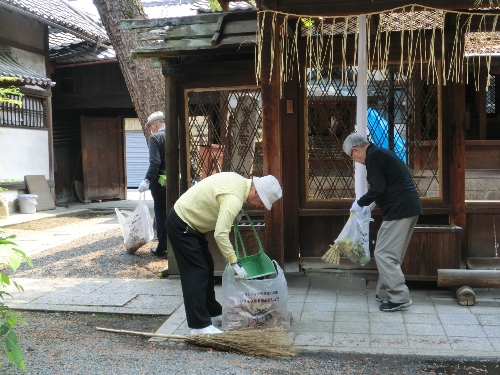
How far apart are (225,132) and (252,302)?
10.4 feet

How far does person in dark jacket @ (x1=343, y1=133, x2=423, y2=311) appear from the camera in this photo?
6840mm

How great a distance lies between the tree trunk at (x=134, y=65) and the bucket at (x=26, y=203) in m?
6.57

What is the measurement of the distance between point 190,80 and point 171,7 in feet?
57.9

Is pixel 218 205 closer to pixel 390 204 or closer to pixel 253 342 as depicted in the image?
pixel 253 342

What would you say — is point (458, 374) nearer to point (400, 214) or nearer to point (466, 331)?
point (466, 331)

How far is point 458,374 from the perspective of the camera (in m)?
5.19

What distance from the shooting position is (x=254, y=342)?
569 cm

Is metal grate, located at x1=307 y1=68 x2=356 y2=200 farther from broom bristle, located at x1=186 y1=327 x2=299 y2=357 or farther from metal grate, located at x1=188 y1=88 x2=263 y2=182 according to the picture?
broom bristle, located at x1=186 y1=327 x2=299 y2=357

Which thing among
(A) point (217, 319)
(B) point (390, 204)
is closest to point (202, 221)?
(A) point (217, 319)

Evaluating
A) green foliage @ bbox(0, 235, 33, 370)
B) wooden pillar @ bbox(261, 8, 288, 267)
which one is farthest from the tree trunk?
green foliage @ bbox(0, 235, 33, 370)

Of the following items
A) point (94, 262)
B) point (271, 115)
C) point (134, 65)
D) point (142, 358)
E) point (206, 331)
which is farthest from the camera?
point (134, 65)

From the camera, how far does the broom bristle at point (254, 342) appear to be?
18.5 feet

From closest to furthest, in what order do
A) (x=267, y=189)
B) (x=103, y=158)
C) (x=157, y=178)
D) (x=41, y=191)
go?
1. (x=267, y=189)
2. (x=157, y=178)
3. (x=41, y=191)
4. (x=103, y=158)

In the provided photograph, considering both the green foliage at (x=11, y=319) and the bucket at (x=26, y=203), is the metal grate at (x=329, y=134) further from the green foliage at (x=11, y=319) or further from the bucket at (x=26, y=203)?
the bucket at (x=26, y=203)
